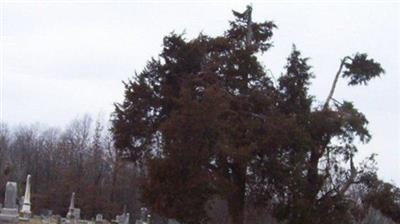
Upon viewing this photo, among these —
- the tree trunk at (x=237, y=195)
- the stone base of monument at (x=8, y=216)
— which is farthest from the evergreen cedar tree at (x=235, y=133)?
the stone base of monument at (x=8, y=216)

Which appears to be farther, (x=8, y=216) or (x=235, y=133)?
(x=8, y=216)

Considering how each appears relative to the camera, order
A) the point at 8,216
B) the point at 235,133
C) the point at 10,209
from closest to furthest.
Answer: the point at 235,133
the point at 8,216
the point at 10,209

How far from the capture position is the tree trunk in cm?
2578

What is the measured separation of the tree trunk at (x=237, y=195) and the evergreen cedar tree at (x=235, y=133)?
0.14 feet

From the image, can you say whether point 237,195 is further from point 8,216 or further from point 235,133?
point 8,216

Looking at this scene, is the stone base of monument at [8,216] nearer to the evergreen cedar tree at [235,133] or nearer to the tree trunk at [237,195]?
the evergreen cedar tree at [235,133]

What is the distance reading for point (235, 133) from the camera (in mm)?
25188

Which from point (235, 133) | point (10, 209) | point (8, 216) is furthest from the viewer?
point (10, 209)

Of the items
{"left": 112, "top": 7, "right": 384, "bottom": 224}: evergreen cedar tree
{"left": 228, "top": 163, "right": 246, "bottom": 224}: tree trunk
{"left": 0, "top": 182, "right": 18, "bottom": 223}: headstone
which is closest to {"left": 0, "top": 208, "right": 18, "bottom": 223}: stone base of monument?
{"left": 0, "top": 182, "right": 18, "bottom": 223}: headstone

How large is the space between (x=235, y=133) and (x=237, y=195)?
9.07ft

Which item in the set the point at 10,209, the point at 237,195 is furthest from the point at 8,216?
the point at 237,195

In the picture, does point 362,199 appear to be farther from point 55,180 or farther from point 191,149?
point 55,180

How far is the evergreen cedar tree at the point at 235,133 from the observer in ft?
79.5

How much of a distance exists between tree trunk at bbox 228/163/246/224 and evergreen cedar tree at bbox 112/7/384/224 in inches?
1.7
